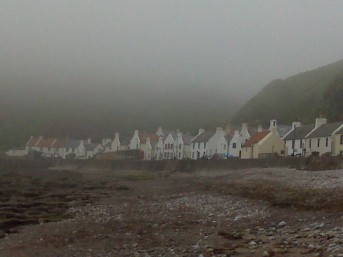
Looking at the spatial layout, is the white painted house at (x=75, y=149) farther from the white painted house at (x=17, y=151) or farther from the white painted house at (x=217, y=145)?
the white painted house at (x=217, y=145)

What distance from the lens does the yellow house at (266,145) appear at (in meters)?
69.1

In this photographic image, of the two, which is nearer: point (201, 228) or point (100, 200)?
point (201, 228)

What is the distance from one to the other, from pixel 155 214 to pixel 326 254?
1342 cm

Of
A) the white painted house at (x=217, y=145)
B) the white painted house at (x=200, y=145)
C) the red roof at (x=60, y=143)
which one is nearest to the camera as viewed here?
the white painted house at (x=217, y=145)

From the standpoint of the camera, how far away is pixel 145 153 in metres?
109

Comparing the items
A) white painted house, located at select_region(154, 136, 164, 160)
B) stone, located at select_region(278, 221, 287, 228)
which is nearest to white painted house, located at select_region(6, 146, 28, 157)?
white painted house, located at select_region(154, 136, 164, 160)

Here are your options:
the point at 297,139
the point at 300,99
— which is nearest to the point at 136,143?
the point at 297,139

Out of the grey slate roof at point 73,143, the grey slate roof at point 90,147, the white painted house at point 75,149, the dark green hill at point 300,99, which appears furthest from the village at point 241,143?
the dark green hill at point 300,99

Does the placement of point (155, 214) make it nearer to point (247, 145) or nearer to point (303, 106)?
point (247, 145)

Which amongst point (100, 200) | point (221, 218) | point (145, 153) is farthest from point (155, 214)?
point (145, 153)

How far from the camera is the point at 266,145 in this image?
6906 centimetres

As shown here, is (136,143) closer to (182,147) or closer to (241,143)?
(182,147)

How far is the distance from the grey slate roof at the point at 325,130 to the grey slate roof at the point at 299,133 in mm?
2255

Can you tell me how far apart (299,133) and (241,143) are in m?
11.3
